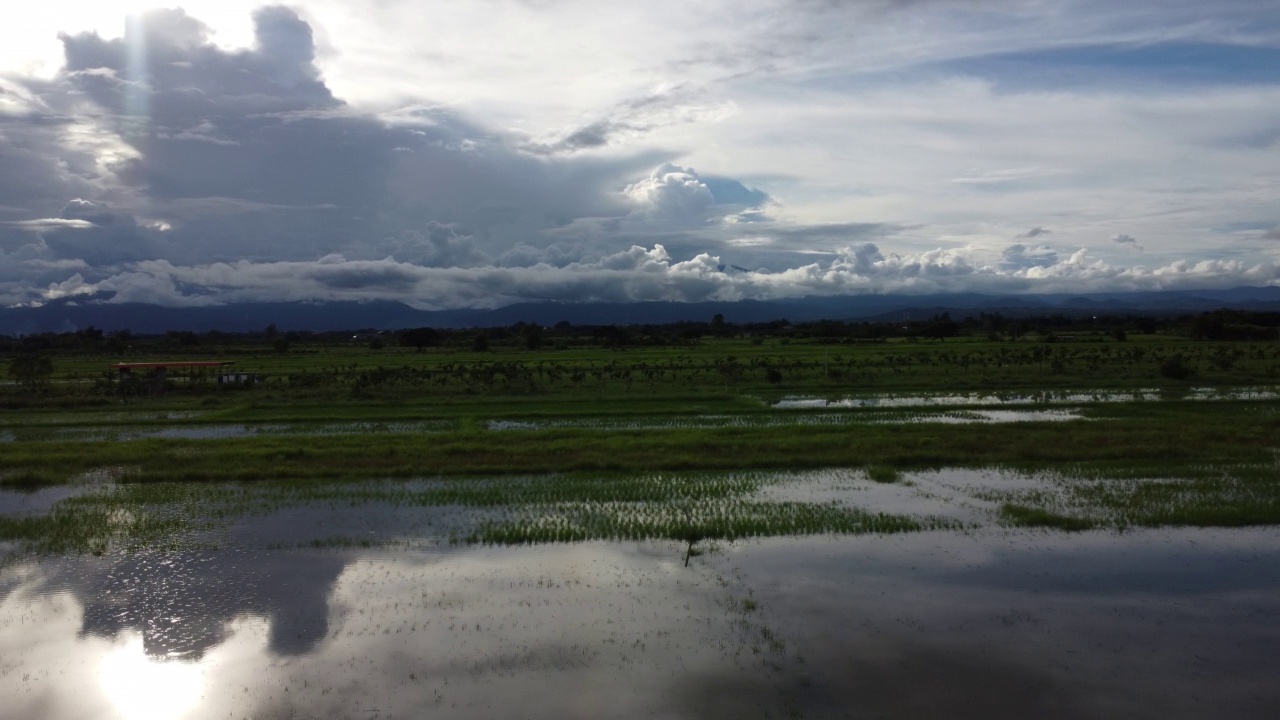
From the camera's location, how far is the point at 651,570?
37.7ft

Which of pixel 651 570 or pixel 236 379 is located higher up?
pixel 236 379

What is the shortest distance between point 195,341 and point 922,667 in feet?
363

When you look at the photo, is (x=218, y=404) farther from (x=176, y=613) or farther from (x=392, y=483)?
(x=176, y=613)

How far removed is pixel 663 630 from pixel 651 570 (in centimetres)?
210

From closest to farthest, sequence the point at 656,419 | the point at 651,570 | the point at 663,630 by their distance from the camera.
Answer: the point at 663,630, the point at 651,570, the point at 656,419

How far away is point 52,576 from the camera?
456 inches

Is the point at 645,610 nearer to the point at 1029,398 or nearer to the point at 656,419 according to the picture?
the point at 656,419

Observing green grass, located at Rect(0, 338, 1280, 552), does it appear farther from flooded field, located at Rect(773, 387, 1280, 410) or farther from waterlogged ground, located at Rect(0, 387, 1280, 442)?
flooded field, located at Rect(773, 387, 1280, 410)

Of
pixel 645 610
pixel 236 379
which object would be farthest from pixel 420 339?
pixel 645 610

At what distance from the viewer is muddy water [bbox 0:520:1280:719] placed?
7.85m

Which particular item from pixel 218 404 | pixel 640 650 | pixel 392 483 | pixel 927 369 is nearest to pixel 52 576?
pixel 392 483

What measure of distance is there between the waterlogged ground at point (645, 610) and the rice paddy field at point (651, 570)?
0.05 metres

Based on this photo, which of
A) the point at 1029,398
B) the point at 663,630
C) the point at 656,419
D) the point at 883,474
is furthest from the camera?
the point at 1029,398

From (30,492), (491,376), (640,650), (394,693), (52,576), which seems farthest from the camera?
(491,376)
